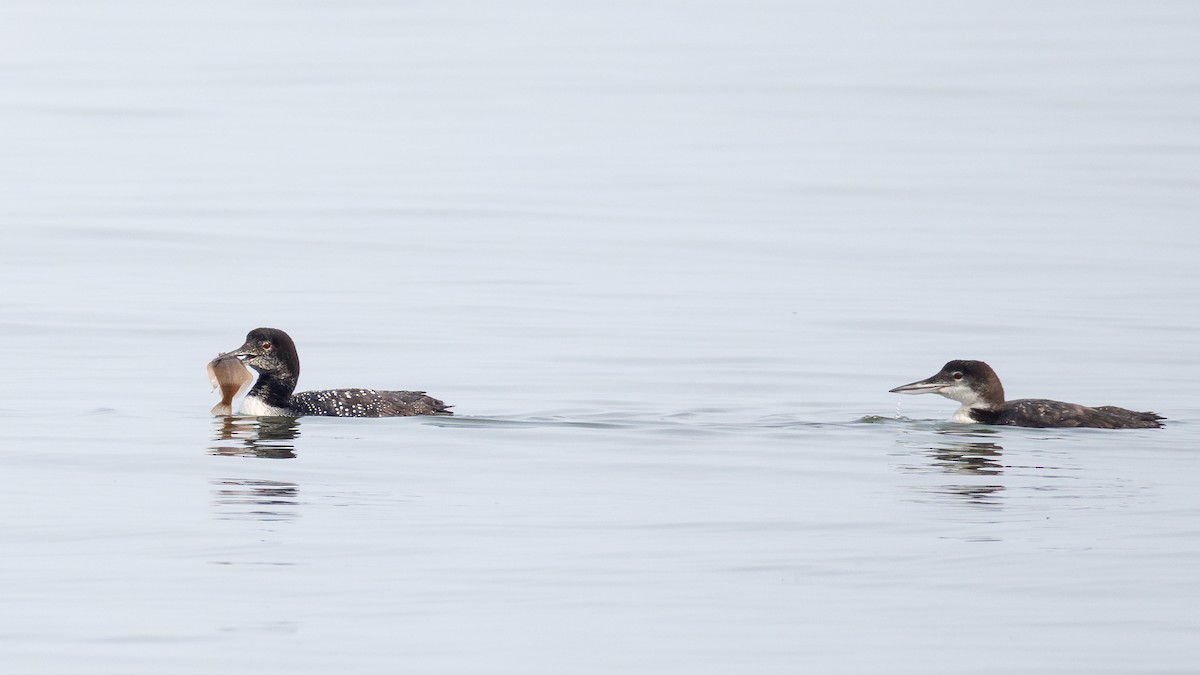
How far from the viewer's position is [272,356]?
54.2ft

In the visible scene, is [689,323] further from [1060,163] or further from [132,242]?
[1060,163]

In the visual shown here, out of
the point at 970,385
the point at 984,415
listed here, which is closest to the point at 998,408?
the point at 984,415

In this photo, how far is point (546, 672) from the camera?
8781 mm

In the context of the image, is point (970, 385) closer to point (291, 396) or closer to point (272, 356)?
point (291, 396)

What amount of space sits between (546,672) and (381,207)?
2291cm

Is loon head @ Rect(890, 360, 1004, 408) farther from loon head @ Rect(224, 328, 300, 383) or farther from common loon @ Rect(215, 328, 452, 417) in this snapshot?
loon head @ Rect(224, 328, 300, 383)

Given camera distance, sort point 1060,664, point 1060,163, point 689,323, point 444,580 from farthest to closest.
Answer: point 1060,163 → point 689,323 → point 444,580 → point 1060,664

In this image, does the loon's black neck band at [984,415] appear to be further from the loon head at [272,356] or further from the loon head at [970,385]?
the loon head at [272,356]

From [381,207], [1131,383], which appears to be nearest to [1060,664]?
[1131,383]

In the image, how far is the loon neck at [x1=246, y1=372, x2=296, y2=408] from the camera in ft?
54.0

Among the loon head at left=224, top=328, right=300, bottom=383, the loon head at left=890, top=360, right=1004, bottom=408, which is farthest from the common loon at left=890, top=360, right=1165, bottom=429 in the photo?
the loon head at left=224, top=328, right=300, bottom=383

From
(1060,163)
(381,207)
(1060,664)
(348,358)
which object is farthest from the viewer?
(1060,163)

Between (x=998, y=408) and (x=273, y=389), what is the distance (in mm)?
5053

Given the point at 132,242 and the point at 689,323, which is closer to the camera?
the point at 689,323
